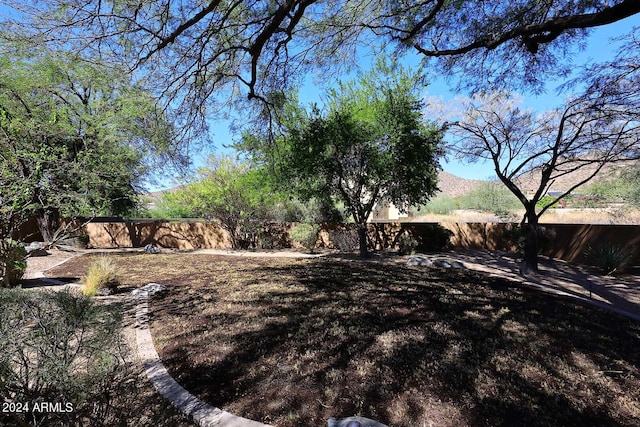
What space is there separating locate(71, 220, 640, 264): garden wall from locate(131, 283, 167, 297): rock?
7935mm

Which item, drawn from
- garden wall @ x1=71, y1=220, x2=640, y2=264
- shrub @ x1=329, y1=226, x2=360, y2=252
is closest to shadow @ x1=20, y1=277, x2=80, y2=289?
Answer: garden wall @ x1=71, y1=220, x2=640, y2=264

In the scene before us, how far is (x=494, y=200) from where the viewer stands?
29531mm

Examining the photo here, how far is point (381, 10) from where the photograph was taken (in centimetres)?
514

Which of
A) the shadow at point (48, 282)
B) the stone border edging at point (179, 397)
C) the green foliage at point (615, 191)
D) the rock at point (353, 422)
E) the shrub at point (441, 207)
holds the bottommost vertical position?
the shadow at point (48, 282)

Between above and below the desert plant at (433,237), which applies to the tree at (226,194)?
above

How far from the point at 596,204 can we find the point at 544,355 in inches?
1137

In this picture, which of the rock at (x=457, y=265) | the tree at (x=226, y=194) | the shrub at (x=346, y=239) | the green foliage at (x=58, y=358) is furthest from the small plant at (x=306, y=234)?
the green foliage at (x=58, y=358)

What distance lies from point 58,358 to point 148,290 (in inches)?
186

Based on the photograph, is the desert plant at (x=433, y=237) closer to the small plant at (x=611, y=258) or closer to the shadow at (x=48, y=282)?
the small plant at (x=611, y=258)

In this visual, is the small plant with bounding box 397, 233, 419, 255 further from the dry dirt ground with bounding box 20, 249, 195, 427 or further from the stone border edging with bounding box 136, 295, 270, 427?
the dry dirt ground with bounding box 20, 249, 195, 427

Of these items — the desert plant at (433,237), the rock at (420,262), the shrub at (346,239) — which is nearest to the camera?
the rock at (420,262)

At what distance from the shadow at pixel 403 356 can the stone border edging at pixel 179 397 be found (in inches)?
3.5

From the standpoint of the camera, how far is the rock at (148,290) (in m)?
5.82

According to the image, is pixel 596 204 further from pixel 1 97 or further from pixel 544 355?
pixel 1 97
